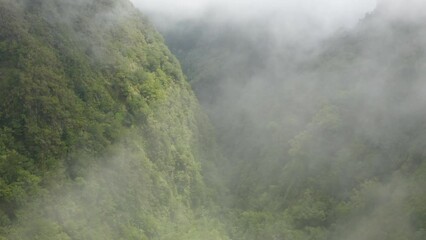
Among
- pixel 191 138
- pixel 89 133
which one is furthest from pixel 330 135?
pixel 89 133

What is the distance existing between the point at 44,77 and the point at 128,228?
759 inches

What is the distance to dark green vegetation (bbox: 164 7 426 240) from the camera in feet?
212

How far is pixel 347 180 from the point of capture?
2744 inches

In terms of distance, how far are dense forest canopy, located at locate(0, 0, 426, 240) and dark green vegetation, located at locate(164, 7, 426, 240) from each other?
229mm

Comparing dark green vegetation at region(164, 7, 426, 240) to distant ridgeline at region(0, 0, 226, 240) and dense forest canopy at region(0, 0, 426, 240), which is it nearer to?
dense forest canopy at region(0, 0, 426, 240)

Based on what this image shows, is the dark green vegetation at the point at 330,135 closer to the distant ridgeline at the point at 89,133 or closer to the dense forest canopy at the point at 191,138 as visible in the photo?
the dense forest canopy at the point at 191,138

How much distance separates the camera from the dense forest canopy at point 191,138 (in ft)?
175

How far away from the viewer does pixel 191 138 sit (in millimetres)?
84438

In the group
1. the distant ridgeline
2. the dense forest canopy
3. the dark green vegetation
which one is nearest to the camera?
the distant ridgeline

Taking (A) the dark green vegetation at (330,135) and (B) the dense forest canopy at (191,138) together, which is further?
(A) the dark green vegetation at (330,135)

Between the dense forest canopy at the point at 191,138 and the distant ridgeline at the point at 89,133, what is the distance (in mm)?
174

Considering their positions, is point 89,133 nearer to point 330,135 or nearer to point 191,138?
point 191,138

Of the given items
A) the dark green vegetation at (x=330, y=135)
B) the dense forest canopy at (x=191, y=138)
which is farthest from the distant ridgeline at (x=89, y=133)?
the dark green vegetation at (x=330, y=135)

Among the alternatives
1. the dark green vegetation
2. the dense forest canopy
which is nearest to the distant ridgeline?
the dense forest canopy
